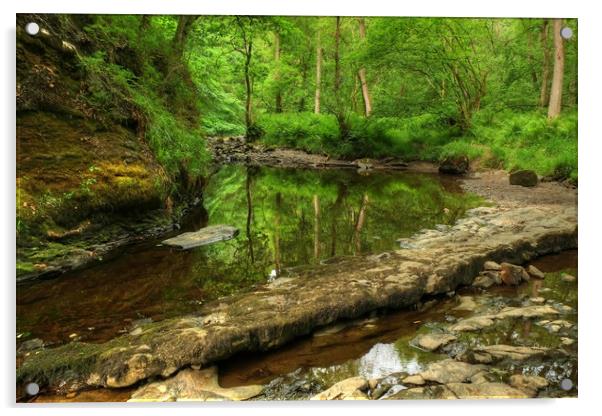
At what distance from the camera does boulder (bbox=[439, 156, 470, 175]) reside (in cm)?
426

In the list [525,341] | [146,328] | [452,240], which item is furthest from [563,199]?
[146,328]

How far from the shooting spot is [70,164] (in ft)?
12.8

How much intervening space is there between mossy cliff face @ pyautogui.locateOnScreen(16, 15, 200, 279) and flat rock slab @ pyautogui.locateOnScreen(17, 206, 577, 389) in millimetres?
1166

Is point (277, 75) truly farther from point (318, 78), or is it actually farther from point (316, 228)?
point (316, 228)

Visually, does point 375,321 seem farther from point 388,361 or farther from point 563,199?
point 563,199

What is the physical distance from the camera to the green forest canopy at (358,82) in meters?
3.45

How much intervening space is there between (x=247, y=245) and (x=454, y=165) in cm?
224

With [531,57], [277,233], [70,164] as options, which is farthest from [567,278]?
[70,164]

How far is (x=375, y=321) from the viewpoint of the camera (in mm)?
3072

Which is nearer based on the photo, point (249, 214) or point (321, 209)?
point (321, 209)

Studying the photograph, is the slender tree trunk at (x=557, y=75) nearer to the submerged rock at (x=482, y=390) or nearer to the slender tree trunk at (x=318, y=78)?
the slender tree trunk at (x=318, y=78)

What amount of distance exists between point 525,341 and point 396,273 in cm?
98

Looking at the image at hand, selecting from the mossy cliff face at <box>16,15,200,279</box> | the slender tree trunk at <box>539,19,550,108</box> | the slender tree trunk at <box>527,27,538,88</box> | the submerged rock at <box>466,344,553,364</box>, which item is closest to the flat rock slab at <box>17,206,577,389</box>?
the submerged rock at <box>466,344,553,364</box>

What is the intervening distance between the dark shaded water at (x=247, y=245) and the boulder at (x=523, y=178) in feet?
2.21
